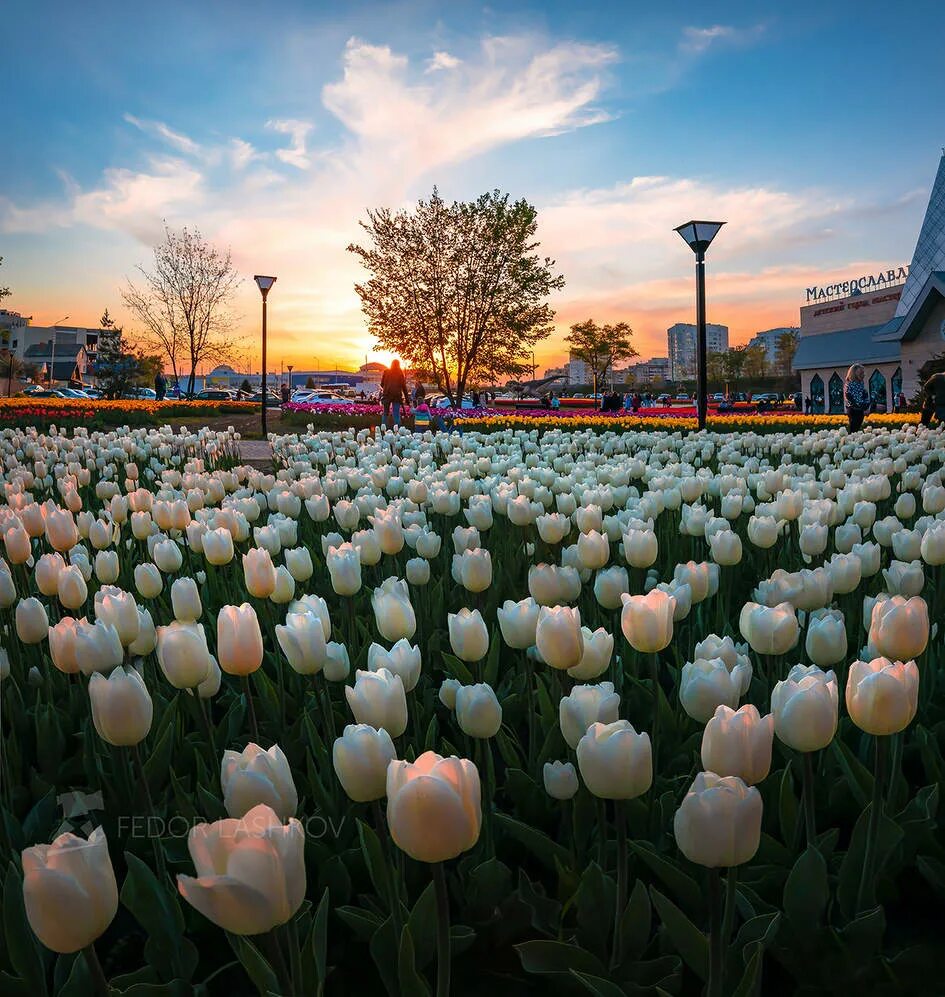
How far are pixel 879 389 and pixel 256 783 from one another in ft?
179

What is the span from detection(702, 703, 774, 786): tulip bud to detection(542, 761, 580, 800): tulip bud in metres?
0.47

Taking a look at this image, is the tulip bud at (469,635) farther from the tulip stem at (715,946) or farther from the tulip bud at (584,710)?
the tulip stem at (715,946)

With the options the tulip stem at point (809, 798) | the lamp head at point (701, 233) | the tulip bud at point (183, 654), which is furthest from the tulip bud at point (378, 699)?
the lamp head at point (701, 233)

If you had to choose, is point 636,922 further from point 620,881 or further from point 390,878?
point 390,878

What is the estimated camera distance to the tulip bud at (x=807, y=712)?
4.55ft

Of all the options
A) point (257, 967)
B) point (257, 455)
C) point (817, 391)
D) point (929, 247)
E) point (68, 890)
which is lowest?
point (257, 967)

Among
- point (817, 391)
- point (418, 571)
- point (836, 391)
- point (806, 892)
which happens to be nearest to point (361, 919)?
point (806, 892)

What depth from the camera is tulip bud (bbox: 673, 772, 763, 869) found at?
1.08 metres

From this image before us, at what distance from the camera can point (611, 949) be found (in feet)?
4.88

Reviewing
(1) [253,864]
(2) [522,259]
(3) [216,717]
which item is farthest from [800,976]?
(2) [522,259]

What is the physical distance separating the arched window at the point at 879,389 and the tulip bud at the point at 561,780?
5168 centimetres

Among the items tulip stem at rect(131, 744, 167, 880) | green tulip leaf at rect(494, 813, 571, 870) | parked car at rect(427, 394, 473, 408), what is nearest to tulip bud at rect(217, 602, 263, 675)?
tulip stem at rect(131, 744, 167, 880)

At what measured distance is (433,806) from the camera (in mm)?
1056

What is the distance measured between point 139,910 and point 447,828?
2.48 ft
